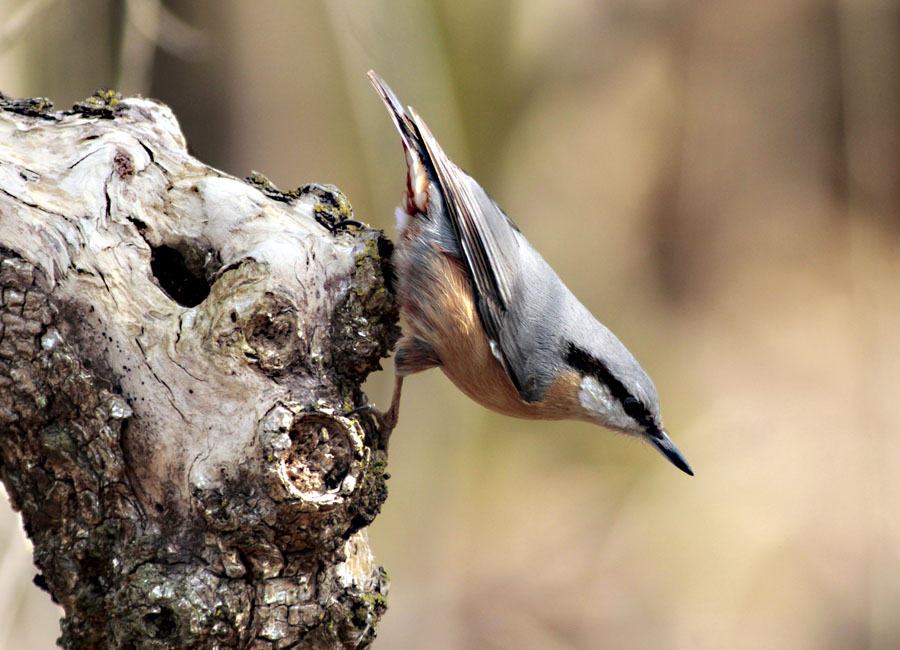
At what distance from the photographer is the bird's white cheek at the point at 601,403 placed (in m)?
A: 2.53

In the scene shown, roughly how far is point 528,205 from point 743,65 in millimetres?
1596

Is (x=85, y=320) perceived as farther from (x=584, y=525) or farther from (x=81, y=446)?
(x=584, y=525)

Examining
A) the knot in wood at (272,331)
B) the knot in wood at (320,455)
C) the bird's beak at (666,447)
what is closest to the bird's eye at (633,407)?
the bird's beak at (666,447)

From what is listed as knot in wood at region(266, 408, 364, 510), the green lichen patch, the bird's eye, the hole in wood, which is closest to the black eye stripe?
the bird's eye

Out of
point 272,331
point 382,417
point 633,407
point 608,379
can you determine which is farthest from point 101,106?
point 633,407

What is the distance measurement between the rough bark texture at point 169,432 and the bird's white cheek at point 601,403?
933 millimetres

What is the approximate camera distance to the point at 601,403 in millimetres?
2553

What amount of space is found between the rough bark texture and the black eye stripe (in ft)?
2.91

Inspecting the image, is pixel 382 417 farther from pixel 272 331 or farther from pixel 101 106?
pixel 101 106

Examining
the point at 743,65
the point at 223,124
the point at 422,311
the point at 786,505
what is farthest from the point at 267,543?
the point at 743,65

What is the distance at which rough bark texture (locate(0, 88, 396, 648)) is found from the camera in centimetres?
165

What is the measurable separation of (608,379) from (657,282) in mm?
2553

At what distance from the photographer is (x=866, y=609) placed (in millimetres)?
4270

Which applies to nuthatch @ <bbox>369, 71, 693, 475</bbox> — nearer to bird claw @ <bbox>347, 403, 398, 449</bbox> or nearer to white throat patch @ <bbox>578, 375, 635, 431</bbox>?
white throat patch @ <bbox>578, 375, 635, 431</bbox>
